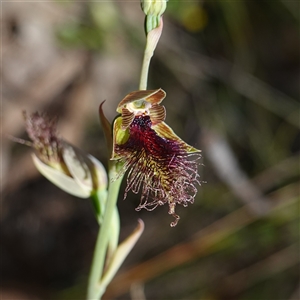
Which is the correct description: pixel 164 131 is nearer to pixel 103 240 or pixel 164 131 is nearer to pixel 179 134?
pixel 103 240

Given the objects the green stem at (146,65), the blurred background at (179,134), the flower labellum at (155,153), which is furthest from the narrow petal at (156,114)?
the blurred background at (179,134)

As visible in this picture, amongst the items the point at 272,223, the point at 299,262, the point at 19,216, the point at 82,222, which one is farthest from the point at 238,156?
the point at 19,216

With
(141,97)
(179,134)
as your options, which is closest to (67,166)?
(141,97)

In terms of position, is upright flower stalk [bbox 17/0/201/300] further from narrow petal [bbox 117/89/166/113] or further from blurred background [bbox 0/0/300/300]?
blurred background [bbox 0/0/300/300]

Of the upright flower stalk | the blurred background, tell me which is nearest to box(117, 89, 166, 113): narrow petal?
the upright flower stalk

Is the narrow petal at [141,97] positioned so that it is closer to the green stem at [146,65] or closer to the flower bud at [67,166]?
the green stem at [146,65]
